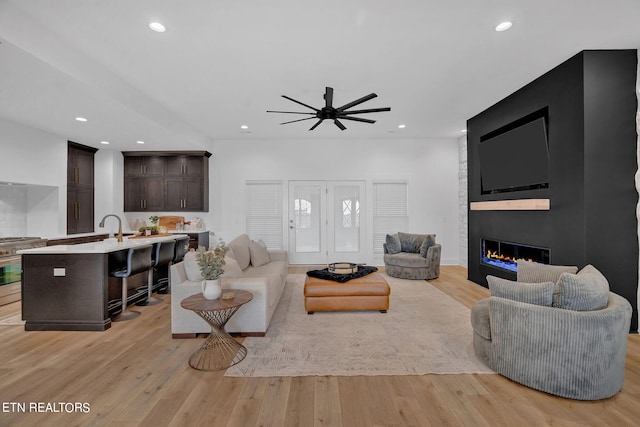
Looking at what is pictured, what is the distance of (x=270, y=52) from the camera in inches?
126

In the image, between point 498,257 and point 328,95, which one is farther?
point 498,257

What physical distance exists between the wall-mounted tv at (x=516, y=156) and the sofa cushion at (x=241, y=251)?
157 inches

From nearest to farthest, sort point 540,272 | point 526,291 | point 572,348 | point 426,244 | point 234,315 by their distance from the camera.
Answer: point 572,348
point 526,291
point 540,272
point 234,315
point 426,244

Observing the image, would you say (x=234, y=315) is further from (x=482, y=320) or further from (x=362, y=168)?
(x=362, y=168)

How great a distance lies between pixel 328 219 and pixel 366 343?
4.21m

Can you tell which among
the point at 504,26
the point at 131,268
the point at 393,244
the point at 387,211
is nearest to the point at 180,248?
the point at 131,268

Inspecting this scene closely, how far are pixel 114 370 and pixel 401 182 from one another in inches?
240

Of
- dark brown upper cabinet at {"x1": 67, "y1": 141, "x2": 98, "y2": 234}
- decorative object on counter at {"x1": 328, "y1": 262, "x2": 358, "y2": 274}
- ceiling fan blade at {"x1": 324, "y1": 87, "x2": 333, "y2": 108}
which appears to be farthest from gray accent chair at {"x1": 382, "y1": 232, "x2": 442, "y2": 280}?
dark brown upper cabinet at {"x1": 67, "y1": 141, "x2": 98, "y2": 234}

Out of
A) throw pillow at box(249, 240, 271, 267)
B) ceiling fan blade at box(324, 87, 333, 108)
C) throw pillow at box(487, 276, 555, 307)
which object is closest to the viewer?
throw pillow at box(487, 276, 555, 307)

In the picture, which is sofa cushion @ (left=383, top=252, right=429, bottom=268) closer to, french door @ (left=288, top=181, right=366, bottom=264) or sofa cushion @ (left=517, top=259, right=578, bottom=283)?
french door @ (left=288, top=181, right=366, bottom=264)

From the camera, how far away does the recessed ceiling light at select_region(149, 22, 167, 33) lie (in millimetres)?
2666

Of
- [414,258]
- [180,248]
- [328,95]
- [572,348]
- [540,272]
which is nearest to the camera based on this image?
[572,348]

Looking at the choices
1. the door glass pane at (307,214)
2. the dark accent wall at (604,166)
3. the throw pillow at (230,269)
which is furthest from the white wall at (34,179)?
the dark accent wall at (604,166)

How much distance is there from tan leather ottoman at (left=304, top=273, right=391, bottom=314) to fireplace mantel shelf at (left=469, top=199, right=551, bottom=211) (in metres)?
2.12
